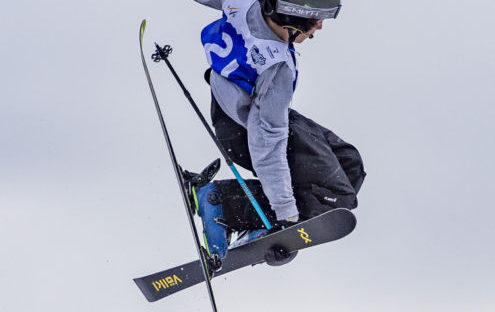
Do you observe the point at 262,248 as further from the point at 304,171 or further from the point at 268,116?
the point at 268,116

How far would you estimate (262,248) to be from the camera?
12.5ft

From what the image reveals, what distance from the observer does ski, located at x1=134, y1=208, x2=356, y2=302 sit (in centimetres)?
358

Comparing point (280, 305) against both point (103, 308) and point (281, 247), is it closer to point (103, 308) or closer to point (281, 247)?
point (281, 247)

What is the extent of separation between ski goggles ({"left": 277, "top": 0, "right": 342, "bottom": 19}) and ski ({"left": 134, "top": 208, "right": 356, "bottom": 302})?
90cm

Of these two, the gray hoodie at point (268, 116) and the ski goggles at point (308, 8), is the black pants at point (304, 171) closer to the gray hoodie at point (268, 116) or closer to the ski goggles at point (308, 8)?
A: the gray hoodie at point (268, 116)

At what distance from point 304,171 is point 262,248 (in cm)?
48

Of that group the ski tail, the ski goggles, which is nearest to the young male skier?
the ski goggles

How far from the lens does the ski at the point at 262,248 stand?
3.58m

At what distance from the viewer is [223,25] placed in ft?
11.5

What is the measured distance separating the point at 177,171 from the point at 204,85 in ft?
5.75

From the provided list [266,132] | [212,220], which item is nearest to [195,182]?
[212,220]

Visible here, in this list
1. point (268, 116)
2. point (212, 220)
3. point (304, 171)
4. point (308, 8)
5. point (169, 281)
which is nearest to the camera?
point (308, 8)

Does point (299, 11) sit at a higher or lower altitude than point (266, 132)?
higher

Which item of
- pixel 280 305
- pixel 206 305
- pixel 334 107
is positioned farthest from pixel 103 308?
pixel 334 107
